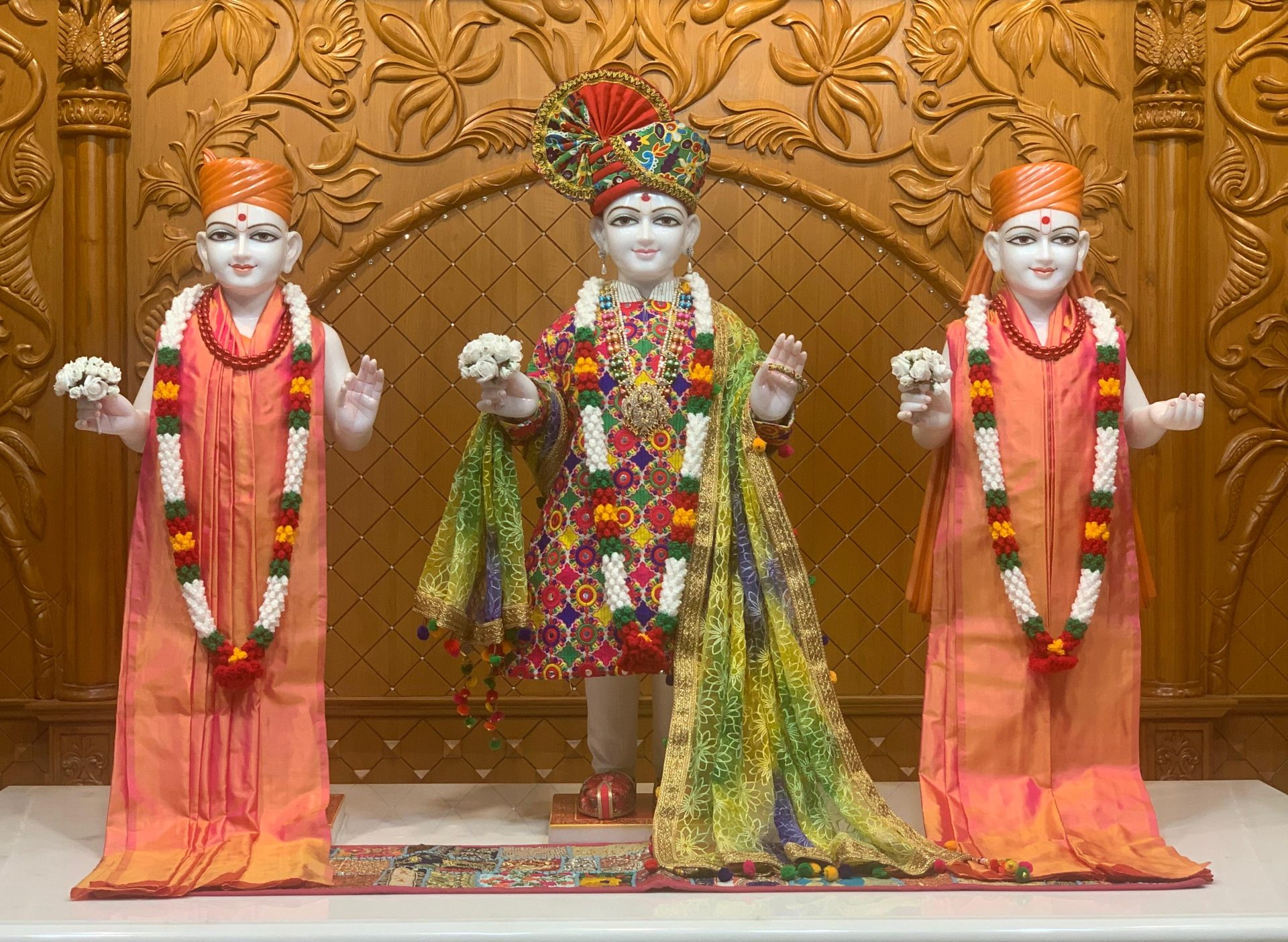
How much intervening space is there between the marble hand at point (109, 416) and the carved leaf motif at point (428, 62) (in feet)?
4.09

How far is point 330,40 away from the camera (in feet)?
13.5

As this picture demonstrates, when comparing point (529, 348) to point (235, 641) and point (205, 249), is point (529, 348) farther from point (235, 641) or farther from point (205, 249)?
point (235, 641)

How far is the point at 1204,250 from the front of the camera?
4.18 meters

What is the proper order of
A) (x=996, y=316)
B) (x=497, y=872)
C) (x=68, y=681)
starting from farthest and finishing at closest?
(x=68, y=681)
(x=996, y=316)
(x=497, y=872)

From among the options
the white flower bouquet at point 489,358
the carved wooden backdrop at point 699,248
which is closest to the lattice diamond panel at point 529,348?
the carved wooden backdrop at point 699,248

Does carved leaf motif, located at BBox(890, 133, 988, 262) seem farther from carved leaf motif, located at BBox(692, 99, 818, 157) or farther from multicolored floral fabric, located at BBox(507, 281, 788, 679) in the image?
multicolored floral fabric, located at BBox(507, 281, 788, 679)

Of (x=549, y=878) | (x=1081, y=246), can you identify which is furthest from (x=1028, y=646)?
(x=549, y=878)

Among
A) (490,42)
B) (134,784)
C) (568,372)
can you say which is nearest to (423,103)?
(490,42)

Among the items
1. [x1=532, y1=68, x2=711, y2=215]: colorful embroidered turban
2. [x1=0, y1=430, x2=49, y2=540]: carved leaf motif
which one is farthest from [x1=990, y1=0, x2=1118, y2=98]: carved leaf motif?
[x1=0, y1=430, x2=49, y2=540]: carved leaf motif

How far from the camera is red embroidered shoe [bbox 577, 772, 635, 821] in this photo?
11.3 ft

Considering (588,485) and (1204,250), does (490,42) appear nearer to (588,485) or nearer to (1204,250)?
(588,485)

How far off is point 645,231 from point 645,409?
0.40m

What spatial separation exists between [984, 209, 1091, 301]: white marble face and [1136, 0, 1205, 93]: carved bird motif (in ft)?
3.21

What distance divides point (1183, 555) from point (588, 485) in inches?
71.7
